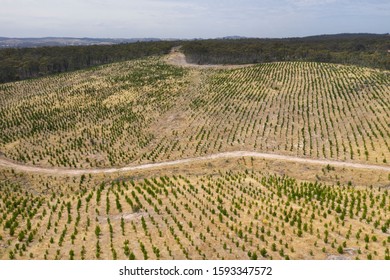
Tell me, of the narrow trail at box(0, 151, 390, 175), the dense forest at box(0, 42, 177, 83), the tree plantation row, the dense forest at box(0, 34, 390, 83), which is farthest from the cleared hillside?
the dense forest at box(0, 42, 177, 83)

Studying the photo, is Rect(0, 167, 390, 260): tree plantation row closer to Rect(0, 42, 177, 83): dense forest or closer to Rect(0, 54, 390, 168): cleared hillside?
Rect(0, 54, 390, 168): cleared hillside

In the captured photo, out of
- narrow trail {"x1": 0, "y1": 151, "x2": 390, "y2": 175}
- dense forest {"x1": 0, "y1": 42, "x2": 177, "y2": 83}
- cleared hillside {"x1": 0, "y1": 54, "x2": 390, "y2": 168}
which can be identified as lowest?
narrow trail {"x1": 0, "y1": 151, "x2": 390, "y2": 175}

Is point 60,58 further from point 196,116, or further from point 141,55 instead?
point 196,116

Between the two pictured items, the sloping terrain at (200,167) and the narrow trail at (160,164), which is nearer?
the sloping terrain at (200,167)

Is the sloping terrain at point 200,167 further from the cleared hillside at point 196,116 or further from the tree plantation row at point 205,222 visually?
the cleared hillside at point 196,116

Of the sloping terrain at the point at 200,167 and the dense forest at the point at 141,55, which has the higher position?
the dense forest at the point at 141,55

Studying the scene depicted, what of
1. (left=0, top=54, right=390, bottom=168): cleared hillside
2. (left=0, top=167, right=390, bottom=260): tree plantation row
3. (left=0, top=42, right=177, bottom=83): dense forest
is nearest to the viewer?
(left=0, top=167, right=390, bottom=260): tree plantation row

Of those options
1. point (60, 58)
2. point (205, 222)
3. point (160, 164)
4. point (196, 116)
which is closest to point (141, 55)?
point (60, 58)

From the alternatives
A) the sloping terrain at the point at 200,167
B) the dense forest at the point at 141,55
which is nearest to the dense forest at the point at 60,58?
the dense forest at the point at 141,55
